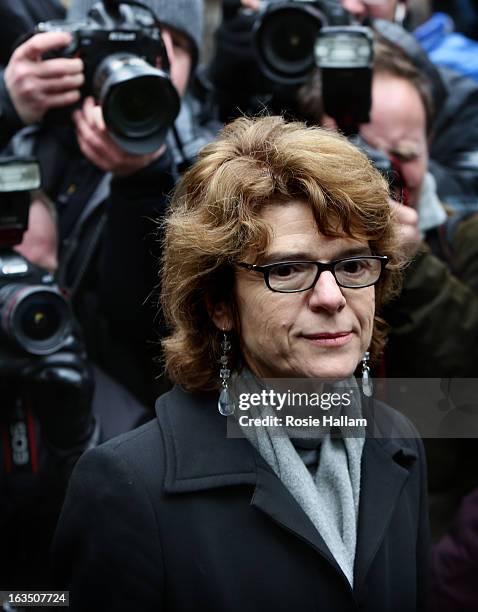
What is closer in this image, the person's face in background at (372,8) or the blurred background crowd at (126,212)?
the blurred background crowd at (126,212)

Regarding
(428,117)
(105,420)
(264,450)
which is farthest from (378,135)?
(264,450)

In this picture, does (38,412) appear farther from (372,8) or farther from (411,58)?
(372,8)

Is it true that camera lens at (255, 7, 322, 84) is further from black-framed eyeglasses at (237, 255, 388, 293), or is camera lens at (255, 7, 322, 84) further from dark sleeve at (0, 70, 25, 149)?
black-framed eyeglasses at (237, 255, 388, 293)

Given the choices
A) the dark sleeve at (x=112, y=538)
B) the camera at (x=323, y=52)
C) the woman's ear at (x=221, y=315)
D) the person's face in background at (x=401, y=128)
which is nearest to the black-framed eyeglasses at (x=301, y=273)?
the woman's ear at (x=221, y=315)

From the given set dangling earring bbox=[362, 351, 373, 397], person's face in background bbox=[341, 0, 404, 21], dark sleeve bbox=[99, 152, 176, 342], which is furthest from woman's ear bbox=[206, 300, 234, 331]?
person's face in background bbox=[341, 0, 404, 21]

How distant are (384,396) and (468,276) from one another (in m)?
0.45

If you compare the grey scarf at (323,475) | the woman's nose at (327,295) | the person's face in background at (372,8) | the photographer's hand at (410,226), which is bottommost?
the grey scarf at (323,475)

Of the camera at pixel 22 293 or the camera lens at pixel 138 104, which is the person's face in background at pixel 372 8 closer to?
the camera lens at pixel 138 104

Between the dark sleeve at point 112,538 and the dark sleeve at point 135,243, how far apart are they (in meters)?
0.69

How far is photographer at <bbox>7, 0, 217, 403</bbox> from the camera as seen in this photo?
2225mm

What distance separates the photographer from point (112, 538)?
5.06 feet

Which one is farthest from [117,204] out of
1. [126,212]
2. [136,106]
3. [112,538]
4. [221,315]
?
[112,538]

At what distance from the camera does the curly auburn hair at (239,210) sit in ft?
5.20

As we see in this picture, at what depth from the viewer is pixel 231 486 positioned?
159 cm
